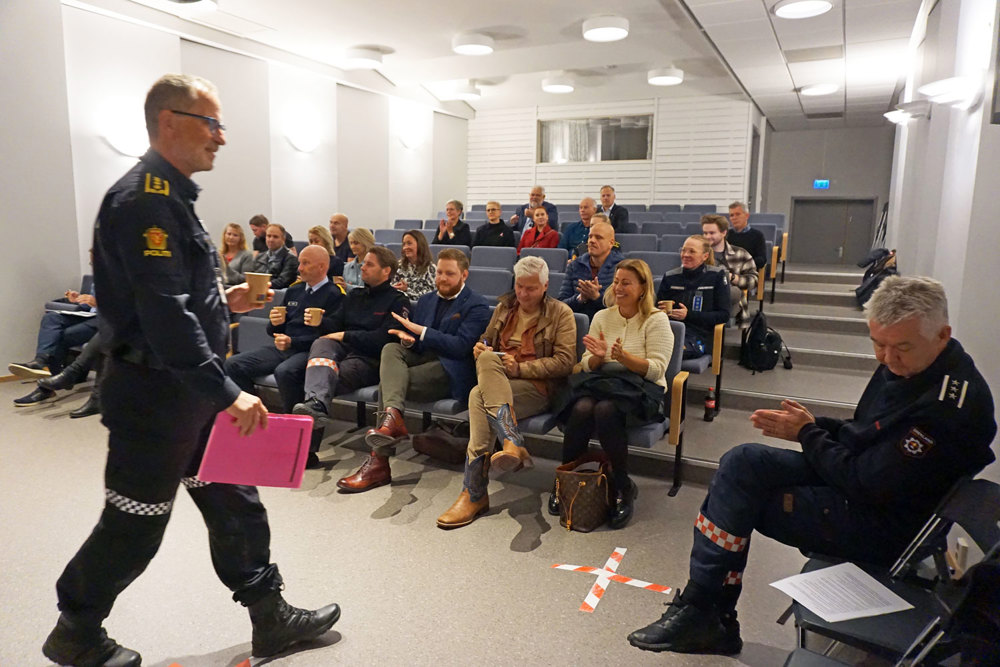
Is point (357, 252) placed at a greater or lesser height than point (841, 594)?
greater

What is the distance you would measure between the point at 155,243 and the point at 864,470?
1820 mm

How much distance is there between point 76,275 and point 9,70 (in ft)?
5.52

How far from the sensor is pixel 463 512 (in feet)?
9.05

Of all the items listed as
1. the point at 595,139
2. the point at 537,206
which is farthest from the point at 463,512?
the point at 595,139

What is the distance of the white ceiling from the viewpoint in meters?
6.29

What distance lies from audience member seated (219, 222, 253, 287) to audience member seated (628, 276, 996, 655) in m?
5.02

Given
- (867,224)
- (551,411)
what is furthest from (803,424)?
(867,224)

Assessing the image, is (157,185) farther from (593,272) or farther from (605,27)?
(605,27)

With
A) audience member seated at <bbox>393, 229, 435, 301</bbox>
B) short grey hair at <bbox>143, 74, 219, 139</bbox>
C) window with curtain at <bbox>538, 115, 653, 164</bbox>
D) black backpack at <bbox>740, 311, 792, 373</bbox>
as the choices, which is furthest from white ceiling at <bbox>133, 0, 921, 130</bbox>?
short grey hair at <bbox>143, 74, 219, 139</bbox>

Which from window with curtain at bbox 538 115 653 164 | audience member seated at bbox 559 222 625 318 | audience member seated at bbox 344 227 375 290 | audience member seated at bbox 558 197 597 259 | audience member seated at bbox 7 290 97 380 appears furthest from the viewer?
window with curtain at bbox 538 115 653 164

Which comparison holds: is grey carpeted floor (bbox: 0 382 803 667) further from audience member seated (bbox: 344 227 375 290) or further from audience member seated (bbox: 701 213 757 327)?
audience member seated (bbox: 344 227 375 290)

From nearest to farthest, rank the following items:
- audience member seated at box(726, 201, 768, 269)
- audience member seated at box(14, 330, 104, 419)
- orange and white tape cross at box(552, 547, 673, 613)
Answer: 1. orange and white tape cross at box(552, 547, 673, 613)
2. audience member seated at box(14, 330, 104, 419)
3. audience member seated at box(726, 201, 768, 269)

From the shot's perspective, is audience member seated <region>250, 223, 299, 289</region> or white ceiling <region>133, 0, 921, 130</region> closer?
audience member seated <region>250, 223, 299, 289</region>

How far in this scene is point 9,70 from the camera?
5066 millimetres
